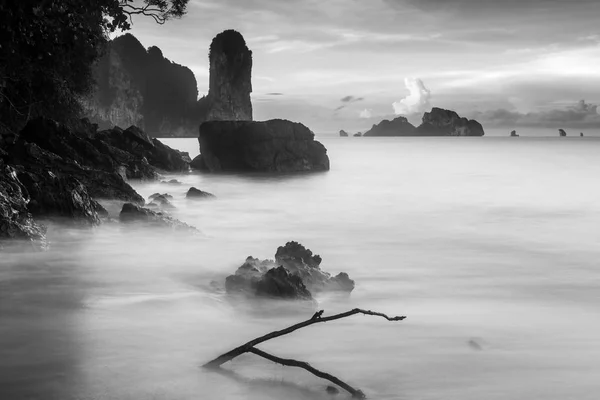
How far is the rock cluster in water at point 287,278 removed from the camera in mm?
7988

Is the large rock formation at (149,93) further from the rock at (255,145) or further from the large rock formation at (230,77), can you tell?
the rock at (255,145)

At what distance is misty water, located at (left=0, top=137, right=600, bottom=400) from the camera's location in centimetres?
559

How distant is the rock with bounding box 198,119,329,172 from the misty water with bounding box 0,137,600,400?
17638mm

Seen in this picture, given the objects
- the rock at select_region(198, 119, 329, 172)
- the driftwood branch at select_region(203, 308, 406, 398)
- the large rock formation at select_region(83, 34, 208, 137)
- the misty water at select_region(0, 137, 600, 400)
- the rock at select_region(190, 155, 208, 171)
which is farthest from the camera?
the large rock formation at select_region(83, 34, 208, 137)

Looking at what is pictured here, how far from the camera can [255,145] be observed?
3625 cm

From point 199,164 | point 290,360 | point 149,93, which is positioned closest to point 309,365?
point 290,360

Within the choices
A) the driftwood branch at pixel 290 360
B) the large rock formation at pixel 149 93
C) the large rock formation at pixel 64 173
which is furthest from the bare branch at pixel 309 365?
the large rock formation at pixel 149 93

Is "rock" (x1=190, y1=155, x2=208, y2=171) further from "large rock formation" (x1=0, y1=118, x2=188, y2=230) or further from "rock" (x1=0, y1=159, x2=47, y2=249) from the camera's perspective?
"rock" (x1=0, y1=159, x2=47, y2=249)

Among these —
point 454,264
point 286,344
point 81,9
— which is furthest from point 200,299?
point 454,264

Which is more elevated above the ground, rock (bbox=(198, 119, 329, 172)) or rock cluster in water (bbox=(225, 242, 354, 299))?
rock (bbox=(198, 119, 329, 172))

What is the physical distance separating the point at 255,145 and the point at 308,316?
28977mm

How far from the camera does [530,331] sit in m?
7.84

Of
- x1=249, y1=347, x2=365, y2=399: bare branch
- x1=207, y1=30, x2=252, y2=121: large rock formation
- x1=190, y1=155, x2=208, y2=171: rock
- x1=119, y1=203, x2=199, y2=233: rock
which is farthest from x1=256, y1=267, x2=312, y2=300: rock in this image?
x1=207, y1=30, x2=252, y2=121: large rock formation

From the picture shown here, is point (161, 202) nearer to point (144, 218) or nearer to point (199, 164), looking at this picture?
point (144, 218)
